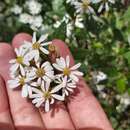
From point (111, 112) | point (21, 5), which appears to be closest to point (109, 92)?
point (111, 112)

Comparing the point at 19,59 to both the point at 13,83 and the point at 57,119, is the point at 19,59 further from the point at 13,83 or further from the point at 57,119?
the point at 57,119

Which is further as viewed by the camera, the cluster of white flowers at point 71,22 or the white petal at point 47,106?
the cluster of white flowers at point 71,22

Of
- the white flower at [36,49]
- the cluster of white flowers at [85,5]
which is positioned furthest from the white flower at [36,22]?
the white flower at [36,49]

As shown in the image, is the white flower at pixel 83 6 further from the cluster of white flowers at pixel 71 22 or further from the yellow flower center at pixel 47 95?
the yellow flower center at pixel 47 95

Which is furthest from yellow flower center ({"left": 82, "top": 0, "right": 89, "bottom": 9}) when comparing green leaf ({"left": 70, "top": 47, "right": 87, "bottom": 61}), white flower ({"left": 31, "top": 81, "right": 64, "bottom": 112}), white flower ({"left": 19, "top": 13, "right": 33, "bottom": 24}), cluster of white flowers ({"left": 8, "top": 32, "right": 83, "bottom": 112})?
white flower ({"left": 19, "top": 13, "right": 33, "bottom": 24})

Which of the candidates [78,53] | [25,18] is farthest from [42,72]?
[25,18]
